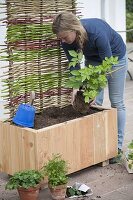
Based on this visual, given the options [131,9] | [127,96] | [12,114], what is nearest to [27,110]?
[12,114]

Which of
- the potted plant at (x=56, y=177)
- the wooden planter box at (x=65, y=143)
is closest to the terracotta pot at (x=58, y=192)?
the potted plant at (x=56, y=177)

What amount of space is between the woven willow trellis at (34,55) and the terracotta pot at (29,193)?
93 centimetres

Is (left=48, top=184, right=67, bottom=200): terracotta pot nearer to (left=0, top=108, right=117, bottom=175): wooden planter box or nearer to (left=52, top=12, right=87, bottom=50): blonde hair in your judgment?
(left=0, top=108, right=117, bottom=175): wooden planter box

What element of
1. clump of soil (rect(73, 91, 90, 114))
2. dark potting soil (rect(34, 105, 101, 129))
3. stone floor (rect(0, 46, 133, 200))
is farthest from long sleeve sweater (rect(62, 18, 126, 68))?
stone floor (rect(0, 46, 133, 200))

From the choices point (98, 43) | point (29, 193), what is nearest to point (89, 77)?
point (98, 43)

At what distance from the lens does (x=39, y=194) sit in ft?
13.2

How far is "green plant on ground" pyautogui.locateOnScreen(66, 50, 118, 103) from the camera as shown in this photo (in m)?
4.12

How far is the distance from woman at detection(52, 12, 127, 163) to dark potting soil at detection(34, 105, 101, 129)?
304mm

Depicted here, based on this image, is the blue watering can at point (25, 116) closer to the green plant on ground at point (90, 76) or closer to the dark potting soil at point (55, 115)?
the dark potting soil at point (55, 115)

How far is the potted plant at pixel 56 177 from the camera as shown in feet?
12.5

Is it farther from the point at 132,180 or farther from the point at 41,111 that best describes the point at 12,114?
the point at 132,180

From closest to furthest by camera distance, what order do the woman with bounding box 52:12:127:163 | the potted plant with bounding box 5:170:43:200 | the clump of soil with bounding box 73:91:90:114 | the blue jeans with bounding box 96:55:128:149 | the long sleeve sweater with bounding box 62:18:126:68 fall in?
the potted plant with bounding box 5:170:43:200 → the woman with bounding box 52:12:127:163 → the long sleeve sweater with bounding box 62:18:126:68 → the clump of soil with bounding box 73:91:90:114 → the blue jeans with bounding box 96:55:128:149

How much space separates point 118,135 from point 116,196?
41.6 inches

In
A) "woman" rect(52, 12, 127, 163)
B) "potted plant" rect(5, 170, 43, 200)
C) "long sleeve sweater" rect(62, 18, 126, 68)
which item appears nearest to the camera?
"potted plant" rect(5, 170, 43, 200)
